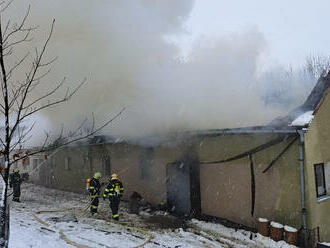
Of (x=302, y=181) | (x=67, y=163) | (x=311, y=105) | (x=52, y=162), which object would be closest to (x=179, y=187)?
(x=302, y=181)

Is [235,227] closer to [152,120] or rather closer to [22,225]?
[152,120]

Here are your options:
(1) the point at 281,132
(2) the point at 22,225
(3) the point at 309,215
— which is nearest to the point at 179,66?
Result: (1) the point at 281,132

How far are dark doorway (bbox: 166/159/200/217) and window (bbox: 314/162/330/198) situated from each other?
3.57 metres

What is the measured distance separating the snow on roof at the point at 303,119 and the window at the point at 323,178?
5.46 feet

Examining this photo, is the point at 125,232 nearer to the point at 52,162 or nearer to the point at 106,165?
the point at 106,165

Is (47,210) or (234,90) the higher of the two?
(234,90)

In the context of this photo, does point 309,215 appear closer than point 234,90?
Yes

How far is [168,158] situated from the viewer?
1038 centimetres

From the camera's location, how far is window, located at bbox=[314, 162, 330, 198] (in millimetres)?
8047

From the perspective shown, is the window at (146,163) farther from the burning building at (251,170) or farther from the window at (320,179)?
the window at (320,179)

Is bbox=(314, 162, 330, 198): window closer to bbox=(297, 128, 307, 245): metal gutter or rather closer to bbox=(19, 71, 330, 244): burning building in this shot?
bbox=(19, 71, 330, 244): burning building

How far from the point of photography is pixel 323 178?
26.8 ft

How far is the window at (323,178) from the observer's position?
Result: 317 inches

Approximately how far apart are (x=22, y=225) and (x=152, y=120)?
5.33m
